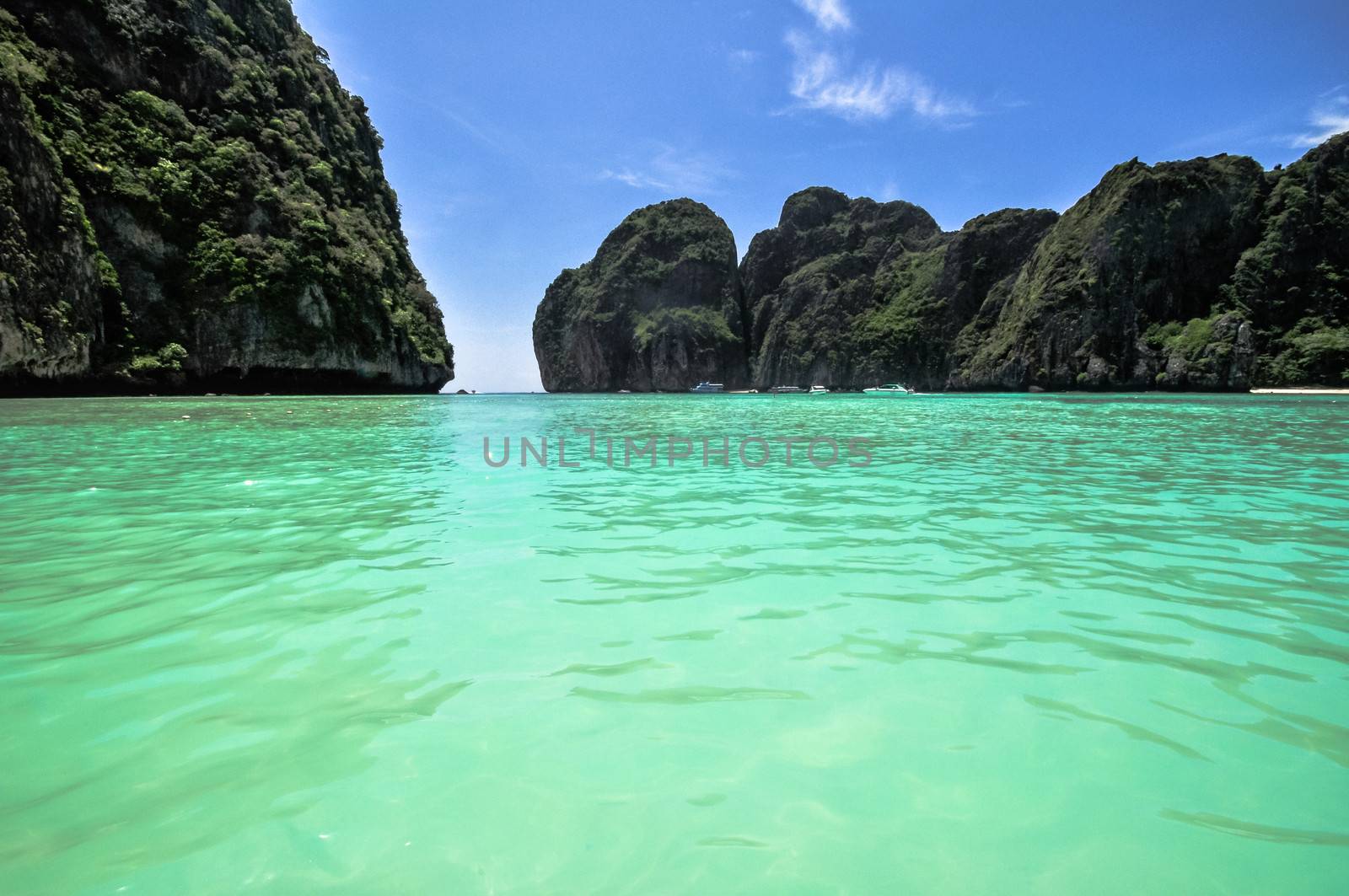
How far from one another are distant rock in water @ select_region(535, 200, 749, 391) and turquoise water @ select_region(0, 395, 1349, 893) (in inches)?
5944

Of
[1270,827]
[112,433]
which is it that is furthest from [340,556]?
[112,433]

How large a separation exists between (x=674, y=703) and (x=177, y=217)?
6014 cm

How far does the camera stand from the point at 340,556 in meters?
5.66

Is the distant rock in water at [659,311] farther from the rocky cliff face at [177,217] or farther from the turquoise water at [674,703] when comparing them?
the turquoise water at [674,703]

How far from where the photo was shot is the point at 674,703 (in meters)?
3.09

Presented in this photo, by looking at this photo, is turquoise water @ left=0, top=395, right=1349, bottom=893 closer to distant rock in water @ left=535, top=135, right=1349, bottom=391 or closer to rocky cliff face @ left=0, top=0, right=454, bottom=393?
rocky cliff face @ left=0, top=0, right=454, bottom=393

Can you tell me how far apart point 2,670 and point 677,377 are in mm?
154049

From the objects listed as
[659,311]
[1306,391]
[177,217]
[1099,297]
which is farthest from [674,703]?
[659,311]

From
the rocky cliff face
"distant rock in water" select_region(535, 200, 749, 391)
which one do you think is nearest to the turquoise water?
the rocky cliff face

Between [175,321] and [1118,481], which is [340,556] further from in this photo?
[175,321]

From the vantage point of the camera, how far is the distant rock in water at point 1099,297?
7919cm

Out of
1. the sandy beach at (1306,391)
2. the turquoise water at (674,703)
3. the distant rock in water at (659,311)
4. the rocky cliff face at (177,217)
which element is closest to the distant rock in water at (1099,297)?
the distant rock in water at (659,311)

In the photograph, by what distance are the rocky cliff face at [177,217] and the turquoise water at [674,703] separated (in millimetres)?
39960

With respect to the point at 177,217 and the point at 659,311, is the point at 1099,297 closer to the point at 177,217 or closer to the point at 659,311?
the point at 659,311
